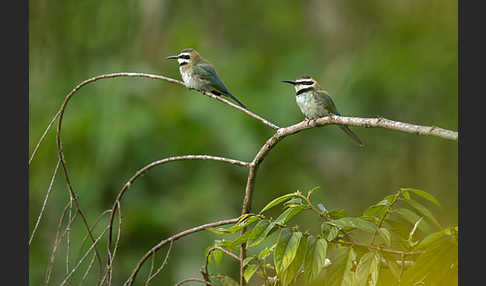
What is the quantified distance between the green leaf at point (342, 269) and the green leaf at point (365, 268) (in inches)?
1.1

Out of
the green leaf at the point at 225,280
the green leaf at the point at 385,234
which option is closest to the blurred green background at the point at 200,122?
the green leaf at the point at 225,280

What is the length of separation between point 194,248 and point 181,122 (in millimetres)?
1127

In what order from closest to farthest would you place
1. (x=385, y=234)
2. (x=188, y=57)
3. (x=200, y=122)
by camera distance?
(x=385, y=234), (x=188, y=57), (x=200, y=122)

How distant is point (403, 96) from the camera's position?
527 centimetres

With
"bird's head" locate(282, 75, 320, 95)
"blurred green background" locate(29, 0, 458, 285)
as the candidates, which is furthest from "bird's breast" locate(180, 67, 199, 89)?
"bird's head" locate(282, 75, 320, 95)

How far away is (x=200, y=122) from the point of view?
507 centimetres

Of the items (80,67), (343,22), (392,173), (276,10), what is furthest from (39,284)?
(276,10)

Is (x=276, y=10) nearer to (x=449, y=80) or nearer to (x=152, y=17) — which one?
(x=152, y=17)

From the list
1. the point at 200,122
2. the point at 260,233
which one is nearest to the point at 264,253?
the point at 260,233

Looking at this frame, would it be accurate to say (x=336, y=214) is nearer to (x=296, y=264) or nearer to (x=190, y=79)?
(x=296, y=264)

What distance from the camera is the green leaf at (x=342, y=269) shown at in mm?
1429

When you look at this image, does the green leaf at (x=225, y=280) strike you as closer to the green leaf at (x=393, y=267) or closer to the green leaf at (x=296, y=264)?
the green leaf at (x=296, y=264)

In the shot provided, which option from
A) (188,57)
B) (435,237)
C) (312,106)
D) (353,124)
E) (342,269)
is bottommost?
(342,269)

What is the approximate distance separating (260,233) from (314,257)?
0.15m
